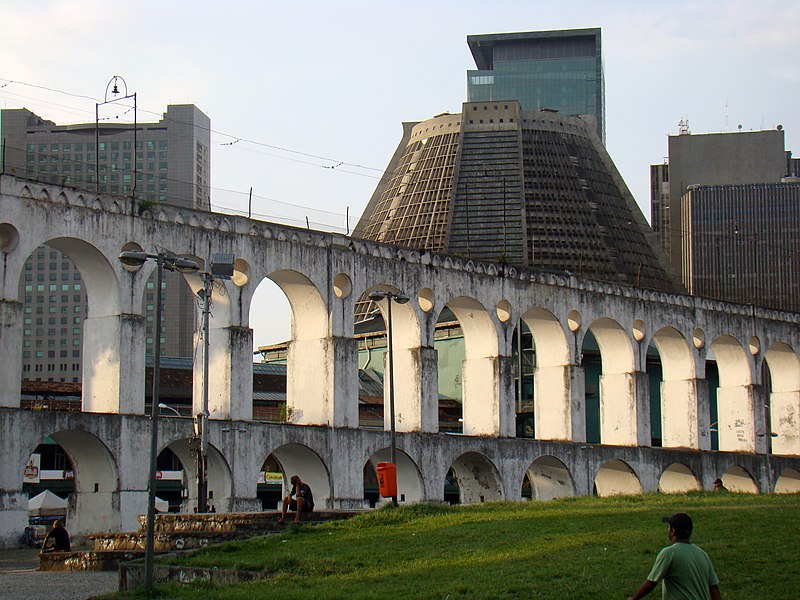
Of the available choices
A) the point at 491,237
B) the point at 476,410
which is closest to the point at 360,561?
the point at 476,410

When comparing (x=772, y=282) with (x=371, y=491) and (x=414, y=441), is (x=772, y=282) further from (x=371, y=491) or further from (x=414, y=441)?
(x=414, y=441)

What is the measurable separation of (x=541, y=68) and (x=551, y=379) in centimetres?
14614

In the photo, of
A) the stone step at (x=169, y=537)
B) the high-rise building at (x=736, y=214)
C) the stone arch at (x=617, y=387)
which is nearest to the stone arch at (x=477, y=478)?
the stone arch at (x=617, y=387)

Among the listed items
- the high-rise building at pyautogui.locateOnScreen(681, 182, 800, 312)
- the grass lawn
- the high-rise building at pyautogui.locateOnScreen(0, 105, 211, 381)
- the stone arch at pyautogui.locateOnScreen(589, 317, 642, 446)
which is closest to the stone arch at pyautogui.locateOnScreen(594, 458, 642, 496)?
the stone arch at pyautogui.locateOnScreen(589, 317, 642, 446)

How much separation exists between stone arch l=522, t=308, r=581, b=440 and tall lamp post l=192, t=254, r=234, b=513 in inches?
615

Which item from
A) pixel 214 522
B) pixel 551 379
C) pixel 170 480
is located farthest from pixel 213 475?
pixel 170 480

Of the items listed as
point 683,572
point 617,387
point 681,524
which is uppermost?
point 617,387

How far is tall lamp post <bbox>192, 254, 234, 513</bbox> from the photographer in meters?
34.9

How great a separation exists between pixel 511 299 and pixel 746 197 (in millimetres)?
90521

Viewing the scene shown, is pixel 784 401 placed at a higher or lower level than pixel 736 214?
lower

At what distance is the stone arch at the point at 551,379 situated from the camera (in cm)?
5156

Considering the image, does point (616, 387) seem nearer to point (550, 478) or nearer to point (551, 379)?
point (551, 379)

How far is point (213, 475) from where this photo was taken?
134ft

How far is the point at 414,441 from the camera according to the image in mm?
45531
